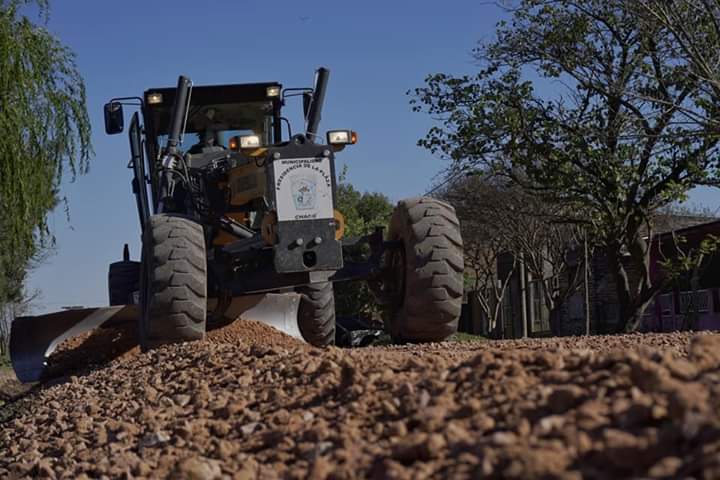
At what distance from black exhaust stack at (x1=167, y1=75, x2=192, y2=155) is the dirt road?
443 cm

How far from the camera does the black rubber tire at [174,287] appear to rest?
8.20 meters

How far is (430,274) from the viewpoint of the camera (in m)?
8.83

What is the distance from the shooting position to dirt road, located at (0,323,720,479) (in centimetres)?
268

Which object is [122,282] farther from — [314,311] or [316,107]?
[316,107]

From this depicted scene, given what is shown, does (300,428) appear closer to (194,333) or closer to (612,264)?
(194,333)

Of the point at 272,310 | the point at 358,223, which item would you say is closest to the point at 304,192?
the point at 272,310

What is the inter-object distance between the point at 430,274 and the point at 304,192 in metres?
1.28

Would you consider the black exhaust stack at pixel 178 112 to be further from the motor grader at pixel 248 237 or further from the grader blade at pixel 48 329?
the grader blade at pixel 48 329

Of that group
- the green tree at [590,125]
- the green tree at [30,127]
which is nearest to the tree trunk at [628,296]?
the green tree at [590,125]

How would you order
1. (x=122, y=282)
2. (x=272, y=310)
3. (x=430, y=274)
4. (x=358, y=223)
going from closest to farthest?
(x=430, y=274) < (x=272, y=310) < (x=122, y=282) < (x=358, y=223)

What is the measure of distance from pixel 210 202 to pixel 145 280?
1.55 m

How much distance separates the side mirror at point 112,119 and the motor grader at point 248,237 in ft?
0.04

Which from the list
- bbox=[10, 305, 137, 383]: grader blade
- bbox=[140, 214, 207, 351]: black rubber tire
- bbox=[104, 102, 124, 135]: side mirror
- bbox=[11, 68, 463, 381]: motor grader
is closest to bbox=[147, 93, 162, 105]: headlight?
bbox=[11, 68, 463, 381]: motor grader

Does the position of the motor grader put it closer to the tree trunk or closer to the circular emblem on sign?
the circular emblem on sign
